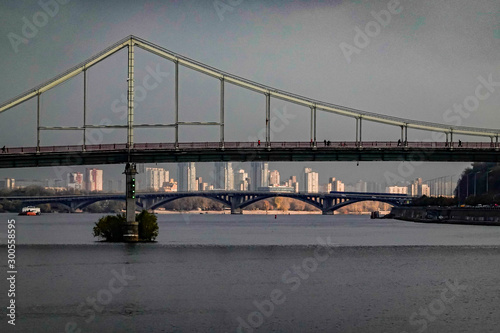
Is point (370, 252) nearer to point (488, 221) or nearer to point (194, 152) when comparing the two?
point (194, 152)

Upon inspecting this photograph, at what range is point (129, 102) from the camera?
90.7 meters

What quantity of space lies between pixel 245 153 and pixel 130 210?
46.1 feet

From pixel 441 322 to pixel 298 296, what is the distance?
10.9 metres

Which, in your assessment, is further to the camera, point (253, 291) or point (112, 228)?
point (112, 228)

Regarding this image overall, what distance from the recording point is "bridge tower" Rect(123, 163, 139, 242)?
86688 millimetres

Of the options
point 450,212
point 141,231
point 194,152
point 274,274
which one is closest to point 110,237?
point 141,231

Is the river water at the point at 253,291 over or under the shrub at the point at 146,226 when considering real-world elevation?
under

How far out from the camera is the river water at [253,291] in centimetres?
4078

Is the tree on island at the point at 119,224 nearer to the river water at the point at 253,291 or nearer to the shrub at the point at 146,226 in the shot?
the shrub at the point at 146,226

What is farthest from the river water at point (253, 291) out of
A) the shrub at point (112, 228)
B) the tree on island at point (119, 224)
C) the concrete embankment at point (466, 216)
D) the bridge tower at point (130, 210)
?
the concrete embankment at point (466, 216)

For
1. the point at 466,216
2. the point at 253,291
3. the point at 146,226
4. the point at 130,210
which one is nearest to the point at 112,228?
the point at 146,226

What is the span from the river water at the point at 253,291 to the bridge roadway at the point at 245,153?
11.2m

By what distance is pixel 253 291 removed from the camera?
173 feet

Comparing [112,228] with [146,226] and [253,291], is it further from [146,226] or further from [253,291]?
[253,291]
